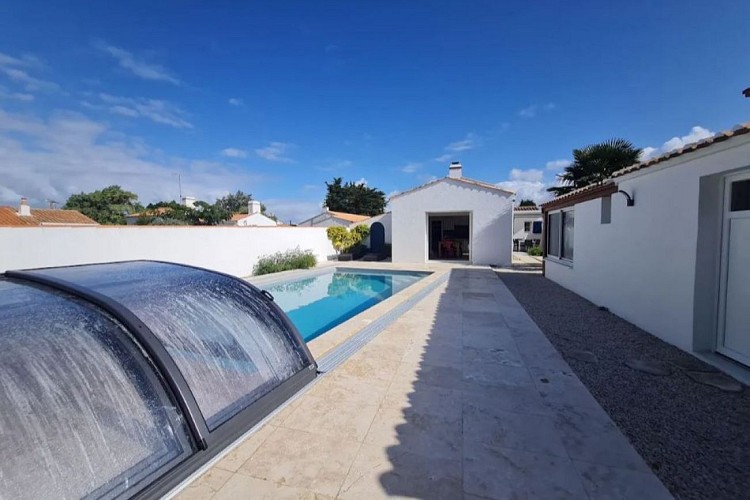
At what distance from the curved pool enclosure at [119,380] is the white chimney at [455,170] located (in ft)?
64.5

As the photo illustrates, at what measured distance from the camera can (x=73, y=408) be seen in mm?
2010

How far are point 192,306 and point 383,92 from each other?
18.9m

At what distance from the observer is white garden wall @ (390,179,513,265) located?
767 inches

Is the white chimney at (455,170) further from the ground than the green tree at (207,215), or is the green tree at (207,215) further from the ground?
the white chimney at (455,170)

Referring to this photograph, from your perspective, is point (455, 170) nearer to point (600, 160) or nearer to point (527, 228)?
point (600, 160)

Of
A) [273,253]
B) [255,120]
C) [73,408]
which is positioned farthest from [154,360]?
[255,120]

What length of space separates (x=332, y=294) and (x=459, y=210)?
10.8 m

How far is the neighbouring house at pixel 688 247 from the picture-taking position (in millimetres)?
4926

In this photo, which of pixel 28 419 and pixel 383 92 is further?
pixel 383 92

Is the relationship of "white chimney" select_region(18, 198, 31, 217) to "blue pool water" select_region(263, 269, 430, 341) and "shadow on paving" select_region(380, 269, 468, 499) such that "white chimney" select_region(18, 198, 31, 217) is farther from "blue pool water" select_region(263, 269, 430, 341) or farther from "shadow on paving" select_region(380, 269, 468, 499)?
"shadow on paving" select_region(380, 269, 468, 499)

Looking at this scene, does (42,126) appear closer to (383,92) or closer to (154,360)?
(383,92)

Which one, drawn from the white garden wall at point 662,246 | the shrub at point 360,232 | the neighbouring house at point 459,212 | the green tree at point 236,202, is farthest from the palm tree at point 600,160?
the green tree at point 236,202

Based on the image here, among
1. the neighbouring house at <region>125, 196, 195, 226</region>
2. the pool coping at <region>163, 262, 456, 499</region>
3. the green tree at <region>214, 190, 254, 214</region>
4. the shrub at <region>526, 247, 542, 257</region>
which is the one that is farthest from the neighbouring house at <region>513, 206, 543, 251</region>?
the green tree at <region>214, 190, 254, 214</region>

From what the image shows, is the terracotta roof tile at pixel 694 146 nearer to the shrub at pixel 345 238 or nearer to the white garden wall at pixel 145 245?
the white garden wall at pixel 145 245
